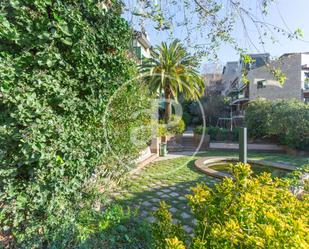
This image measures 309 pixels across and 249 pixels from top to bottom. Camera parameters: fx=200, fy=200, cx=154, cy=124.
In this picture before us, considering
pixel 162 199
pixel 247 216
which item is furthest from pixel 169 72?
pixel 247 216

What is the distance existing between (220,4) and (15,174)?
4.62 meters

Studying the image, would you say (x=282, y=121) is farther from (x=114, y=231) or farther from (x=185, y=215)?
(x=114, y=231)

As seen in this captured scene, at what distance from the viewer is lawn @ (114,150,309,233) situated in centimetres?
491

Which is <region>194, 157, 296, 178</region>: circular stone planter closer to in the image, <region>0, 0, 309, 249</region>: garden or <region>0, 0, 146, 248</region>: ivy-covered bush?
<region>0, 0, 309, 249</region>: garden

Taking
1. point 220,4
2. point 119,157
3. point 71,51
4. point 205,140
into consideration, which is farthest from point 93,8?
point 205,140

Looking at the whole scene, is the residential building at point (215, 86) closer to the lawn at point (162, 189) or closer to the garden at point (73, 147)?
the lawn at point (162, 189)

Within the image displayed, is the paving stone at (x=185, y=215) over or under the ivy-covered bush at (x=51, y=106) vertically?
under

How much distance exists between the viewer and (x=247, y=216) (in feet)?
5.47

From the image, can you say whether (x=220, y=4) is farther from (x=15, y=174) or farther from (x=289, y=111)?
(x=289, y=111)

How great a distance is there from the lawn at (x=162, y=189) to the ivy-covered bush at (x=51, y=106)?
1.51m

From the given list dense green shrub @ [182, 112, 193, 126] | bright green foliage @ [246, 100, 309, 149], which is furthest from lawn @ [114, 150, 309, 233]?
dense green shrub @ [182, 112, 193, 126]

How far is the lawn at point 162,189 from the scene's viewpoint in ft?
16.1

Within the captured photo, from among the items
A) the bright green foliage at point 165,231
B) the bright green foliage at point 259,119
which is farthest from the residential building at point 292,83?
the bright green foliage at point 165,231

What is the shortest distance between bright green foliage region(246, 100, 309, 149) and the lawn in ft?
27.1
